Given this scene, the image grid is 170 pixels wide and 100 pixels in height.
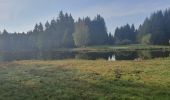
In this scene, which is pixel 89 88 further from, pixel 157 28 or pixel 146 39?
pixel 157 28

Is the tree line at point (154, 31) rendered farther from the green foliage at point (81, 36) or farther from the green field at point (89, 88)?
the green field at point (89, 88)

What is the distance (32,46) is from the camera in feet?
468

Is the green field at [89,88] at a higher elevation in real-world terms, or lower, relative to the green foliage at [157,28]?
lower

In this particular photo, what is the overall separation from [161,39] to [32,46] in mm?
54202

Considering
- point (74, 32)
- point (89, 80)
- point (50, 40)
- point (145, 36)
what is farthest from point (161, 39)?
point (89, 80)

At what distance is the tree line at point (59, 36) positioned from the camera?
13174 centimetres

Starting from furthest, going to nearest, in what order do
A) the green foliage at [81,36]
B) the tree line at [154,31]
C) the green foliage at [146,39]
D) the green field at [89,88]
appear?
the tree line at [154,31]
the green foliage at [146,39]
the green foliage at [81,36]
the green field at [89,88]

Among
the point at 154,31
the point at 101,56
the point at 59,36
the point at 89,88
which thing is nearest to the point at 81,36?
the point at 59,36

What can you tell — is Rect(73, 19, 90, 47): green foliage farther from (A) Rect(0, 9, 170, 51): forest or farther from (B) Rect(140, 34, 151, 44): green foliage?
(B) Rect(140, 34, 151, 44): green foliage

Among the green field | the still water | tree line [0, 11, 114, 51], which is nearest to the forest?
tree line [0, 11, 114, 51]

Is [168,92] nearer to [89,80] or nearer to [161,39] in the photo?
[89,80]

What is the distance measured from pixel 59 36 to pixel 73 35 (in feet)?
26.4

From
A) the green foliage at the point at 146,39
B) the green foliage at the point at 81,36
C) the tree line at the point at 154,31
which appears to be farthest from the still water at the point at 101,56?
the tree line at the point at 154,31

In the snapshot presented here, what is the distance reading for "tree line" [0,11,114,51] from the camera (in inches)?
5187
